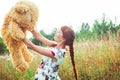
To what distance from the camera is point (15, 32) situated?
2.12 meters

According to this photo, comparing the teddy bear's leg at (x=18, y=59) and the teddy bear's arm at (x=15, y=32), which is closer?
the teddy bear's arm at (x=15, y=32)

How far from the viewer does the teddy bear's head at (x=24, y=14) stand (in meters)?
2.12

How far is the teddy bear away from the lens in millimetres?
2125

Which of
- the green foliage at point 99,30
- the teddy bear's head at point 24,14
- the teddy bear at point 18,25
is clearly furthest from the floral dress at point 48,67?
the green foliage at point 99,30

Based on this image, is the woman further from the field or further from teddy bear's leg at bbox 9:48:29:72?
the field

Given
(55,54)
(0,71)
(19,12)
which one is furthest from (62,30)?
(0,71)

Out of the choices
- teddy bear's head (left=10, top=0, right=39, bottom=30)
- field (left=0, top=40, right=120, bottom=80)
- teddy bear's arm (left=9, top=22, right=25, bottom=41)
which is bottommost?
field (left=0, top=40, right=120, bottom=80)

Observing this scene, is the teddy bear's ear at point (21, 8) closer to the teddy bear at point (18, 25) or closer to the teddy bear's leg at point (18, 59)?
the teddy bear at point (18, 25)

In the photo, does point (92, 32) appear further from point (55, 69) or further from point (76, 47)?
point (55, 69)

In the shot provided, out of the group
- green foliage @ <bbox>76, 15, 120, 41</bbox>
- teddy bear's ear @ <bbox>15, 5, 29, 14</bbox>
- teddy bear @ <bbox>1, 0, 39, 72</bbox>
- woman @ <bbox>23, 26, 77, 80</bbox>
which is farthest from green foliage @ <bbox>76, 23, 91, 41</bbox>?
teddy bear's ear @ <bbox>15, 5, 29, 14</bbox>

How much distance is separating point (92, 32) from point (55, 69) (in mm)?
1144

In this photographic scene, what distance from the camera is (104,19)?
3.32m

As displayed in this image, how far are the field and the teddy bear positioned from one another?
2.89 ft

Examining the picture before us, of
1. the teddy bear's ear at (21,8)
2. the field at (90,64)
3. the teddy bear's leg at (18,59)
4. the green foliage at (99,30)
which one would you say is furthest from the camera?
the green foliage at (99,30)
